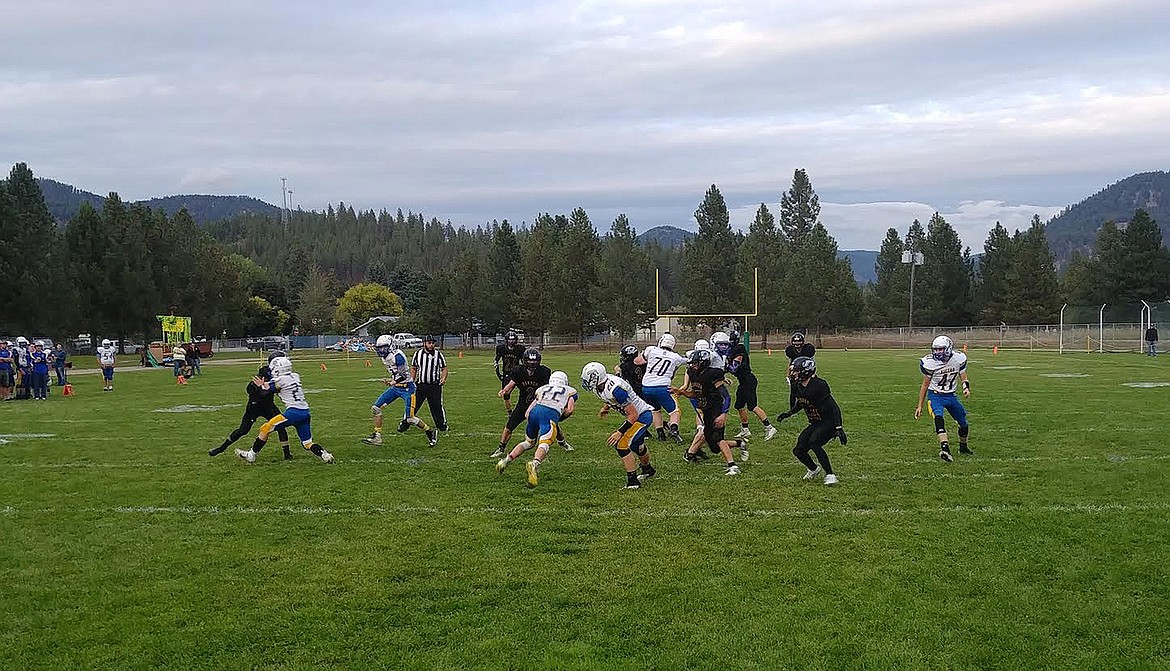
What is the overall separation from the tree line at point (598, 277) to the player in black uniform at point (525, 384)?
51.7 m

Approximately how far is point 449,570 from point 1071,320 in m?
56.9

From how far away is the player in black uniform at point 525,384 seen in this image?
1334 cm

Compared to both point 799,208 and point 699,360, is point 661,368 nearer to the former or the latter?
point 699,360

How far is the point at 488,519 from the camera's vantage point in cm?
951

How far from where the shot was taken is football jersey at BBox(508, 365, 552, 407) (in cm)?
1384

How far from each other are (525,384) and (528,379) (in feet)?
0.70

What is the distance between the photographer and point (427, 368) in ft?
50.3

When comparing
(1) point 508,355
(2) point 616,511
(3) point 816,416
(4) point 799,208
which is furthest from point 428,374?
(4) point 799,208

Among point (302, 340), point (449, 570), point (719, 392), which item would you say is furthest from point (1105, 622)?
point (302, 340)

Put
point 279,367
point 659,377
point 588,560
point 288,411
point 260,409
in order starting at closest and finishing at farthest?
point 588,560
point 288,411
point 279,367
point 260,409
point 659,377

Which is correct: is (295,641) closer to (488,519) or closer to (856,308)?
(488,519)

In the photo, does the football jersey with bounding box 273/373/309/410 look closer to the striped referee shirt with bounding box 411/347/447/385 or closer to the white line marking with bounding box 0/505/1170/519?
the striped referee shirt with bounding box 411/347/447/385

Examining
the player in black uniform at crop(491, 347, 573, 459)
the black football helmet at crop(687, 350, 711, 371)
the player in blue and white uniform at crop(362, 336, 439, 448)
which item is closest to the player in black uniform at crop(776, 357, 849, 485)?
the black football helmet at crop(687, 350, 711, 371)

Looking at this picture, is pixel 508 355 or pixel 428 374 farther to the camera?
pixel 508 355
